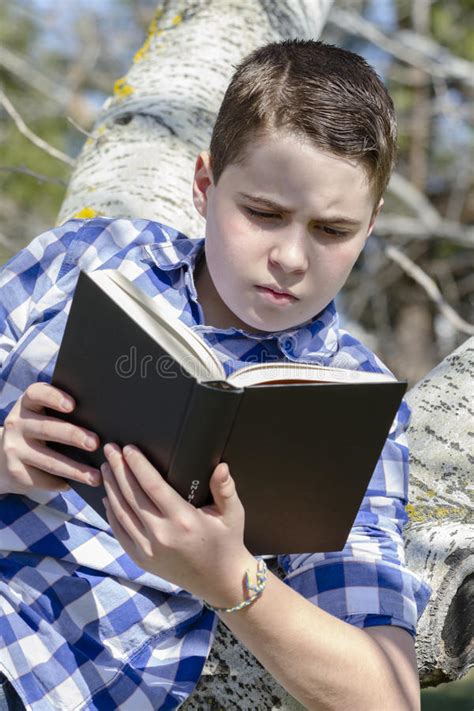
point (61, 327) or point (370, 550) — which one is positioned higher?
point (61, 327)

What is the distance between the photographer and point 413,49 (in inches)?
242

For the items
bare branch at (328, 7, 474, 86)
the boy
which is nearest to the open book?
the boy

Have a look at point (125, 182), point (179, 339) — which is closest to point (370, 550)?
point (179, 339)

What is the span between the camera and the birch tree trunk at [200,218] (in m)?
1.59

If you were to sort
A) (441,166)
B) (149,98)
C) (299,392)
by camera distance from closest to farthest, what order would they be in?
(299,392) → (149,98) → (441,166)

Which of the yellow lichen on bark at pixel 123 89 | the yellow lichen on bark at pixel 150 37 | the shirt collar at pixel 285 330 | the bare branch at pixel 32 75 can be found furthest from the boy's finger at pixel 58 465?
the bare branch at pixel 32 75

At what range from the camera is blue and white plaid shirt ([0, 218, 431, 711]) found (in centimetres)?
146

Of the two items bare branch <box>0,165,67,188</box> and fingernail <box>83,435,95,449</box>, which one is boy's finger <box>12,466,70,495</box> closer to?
fingernail <box>83,435,95,449</box>

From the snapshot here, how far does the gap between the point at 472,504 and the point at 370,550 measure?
0.40 meters

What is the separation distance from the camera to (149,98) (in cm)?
270

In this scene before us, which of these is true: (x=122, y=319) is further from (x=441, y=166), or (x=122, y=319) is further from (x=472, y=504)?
(x=441, y=166)

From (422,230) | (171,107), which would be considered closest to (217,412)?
(171,107)

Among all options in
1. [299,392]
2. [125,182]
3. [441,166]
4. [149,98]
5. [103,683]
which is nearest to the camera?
[299,392]

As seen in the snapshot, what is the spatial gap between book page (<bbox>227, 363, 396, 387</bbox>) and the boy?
0.28 meters
